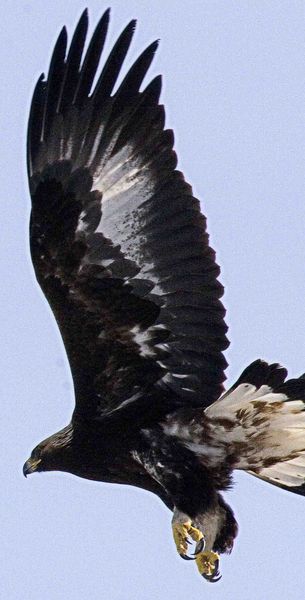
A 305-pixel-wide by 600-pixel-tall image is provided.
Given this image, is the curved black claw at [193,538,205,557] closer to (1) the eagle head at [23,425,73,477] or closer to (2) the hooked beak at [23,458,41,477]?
(1) the eagle head at [23,425,73,477]

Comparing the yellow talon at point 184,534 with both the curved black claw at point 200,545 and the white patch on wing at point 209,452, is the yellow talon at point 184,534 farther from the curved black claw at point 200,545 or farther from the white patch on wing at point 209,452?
the white patch on wing at point 209,452

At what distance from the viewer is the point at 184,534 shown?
1748 cm

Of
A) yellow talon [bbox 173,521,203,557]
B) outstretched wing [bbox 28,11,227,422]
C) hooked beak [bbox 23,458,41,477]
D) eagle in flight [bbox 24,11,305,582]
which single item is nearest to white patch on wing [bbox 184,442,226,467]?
eagle in flight [bbox 24,11,305,582]

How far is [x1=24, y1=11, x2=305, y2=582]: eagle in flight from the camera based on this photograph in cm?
1731

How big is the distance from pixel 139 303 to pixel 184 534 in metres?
1.53

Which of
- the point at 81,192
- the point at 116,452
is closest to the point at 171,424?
the point at 116,452

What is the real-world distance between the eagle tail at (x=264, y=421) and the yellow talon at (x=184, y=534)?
1.78ft

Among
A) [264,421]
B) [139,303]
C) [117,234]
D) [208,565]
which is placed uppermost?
[117,234]

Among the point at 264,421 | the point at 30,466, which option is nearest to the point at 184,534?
the point at 264,421

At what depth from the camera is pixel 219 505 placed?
1756cm

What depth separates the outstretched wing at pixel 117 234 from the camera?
680 inches

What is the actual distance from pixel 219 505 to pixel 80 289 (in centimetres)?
169

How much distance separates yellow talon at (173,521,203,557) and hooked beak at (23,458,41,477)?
4.05 feet

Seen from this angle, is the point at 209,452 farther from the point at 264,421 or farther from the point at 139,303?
the point at 139,303
